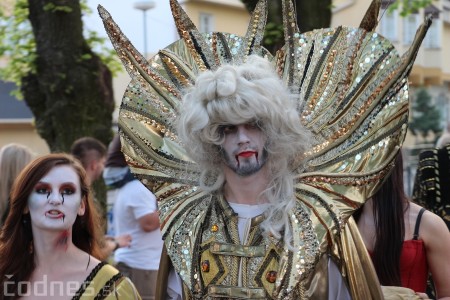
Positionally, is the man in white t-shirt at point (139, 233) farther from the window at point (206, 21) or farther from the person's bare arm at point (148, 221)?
the window at point (206, 21)

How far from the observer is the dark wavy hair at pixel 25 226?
134 inches

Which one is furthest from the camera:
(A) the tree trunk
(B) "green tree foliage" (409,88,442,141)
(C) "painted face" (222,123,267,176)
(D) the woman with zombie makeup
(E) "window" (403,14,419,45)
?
(E) "window" (403,14,419,45)

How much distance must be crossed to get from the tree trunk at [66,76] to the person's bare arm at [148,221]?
3.17m

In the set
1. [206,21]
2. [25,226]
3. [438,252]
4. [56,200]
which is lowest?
[438,252]

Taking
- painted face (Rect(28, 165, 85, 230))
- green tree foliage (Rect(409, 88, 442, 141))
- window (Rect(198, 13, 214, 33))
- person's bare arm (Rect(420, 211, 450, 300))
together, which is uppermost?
window (Rect(198, 13, 214, 33))

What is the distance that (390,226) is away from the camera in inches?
144

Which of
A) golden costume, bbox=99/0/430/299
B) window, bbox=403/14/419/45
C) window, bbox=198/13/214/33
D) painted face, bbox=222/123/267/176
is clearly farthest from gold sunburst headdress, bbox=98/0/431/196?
window, bbox=403/14/419/45

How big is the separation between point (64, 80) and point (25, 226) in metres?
5.11

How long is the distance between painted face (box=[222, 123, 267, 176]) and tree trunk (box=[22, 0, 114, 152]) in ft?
18.2

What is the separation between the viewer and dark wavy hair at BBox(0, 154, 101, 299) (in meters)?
3.39

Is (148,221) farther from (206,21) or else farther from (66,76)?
(206,21)

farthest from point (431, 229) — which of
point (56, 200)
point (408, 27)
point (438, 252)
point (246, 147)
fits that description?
point (408, 27)

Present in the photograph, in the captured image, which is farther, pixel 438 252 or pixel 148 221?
pixel 148 221

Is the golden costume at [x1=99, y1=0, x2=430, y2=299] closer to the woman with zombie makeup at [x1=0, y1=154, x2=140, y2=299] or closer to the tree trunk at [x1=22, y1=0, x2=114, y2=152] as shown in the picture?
the woman with zombie makeup at [x1=0, y1=154, x2=140, y2=299]
